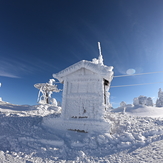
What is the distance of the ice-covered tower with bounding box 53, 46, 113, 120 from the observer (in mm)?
6762

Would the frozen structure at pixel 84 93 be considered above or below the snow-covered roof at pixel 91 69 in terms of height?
below

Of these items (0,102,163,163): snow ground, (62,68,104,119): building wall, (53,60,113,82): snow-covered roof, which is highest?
(53,60,113,82): snow-covered roof

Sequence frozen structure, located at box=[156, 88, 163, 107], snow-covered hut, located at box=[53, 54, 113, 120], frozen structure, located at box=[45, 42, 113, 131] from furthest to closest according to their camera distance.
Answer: frozen structure, located at box=[156, 88, 163, 107], snow-covered hut, located at box=[53, 54, 113, 120], frozen structure, located at box=[45, 42, 113, 131]

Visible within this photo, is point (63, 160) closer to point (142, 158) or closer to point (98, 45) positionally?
point (142, 158)

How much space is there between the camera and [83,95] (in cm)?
709

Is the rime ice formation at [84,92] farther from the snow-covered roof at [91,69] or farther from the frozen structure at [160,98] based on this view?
the frozen structure at [160,98]

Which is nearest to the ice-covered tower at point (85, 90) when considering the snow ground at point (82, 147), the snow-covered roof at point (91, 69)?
the snow-covered roof at point (91, 69)

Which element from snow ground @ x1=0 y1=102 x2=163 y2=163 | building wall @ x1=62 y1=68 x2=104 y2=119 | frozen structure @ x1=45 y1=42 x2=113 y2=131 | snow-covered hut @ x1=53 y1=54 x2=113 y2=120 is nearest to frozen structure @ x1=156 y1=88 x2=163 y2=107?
frozen structure @ x1=45 y1=42 x2=113 y2=131

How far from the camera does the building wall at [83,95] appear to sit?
6800 mm

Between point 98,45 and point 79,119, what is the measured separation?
5791mm

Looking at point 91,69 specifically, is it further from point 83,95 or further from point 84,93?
point 83,95

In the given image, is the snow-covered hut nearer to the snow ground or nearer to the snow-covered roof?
the snow-covered roof

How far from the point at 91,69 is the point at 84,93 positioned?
163 centimetres

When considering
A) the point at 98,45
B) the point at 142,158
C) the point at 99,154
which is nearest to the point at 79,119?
the point at 99,154
